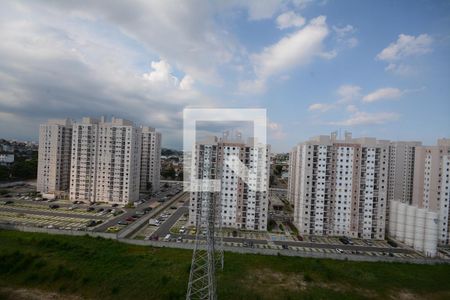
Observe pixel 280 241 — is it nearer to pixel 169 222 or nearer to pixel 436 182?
pixel 169 222

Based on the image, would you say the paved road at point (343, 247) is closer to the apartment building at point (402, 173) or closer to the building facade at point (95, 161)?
the apartment building at point (402, 173)

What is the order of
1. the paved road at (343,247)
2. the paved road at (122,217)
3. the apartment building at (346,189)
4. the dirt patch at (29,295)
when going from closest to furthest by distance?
the dirt patch at (29,295) → the paved road at (343,247) → the paved road at (122,217) → the apartment building at (346,189)

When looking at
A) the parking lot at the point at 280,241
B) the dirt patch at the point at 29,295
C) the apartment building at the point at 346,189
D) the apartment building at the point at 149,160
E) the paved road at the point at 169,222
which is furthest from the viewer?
the apartment building at the point at 149,160

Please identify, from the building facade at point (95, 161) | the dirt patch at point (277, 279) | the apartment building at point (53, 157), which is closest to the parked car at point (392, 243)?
the dirt patch at point (277, 279)

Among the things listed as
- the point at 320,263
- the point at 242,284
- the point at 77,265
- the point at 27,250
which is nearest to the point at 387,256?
the point at 320,263

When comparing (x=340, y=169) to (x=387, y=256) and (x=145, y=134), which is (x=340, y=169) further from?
(x=145, y=134)

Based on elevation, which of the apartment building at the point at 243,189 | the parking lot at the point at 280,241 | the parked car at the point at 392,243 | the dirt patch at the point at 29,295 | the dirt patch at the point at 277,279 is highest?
the apartment building at the point at 243,189

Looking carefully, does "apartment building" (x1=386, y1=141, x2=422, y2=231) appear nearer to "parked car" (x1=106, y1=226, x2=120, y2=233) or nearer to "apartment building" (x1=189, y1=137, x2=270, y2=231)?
"apartment building" (x1=189, y1=137, x2=270, y2=231)
